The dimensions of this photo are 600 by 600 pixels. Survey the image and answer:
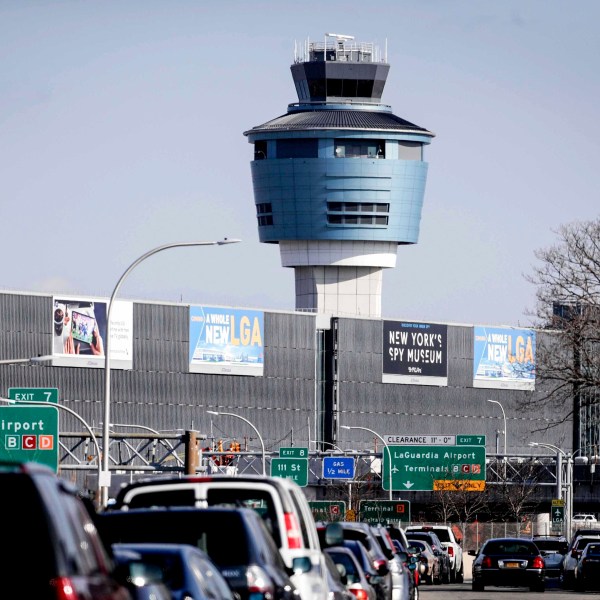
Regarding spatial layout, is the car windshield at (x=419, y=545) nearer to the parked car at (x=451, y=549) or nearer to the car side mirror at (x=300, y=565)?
the parked car at (x=451, y=549)

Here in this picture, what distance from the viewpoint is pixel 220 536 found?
13.6 m

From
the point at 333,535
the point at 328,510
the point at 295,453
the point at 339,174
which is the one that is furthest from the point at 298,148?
the point at 333,535

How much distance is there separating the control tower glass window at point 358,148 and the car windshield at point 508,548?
387 feet

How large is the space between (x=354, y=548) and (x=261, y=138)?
143 meters

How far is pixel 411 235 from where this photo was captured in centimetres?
16988

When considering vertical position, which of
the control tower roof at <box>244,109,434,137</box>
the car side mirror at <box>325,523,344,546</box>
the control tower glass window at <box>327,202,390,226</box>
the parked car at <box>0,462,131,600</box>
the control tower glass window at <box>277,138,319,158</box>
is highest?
the control tower roof at <box>244,109,434,137</box>

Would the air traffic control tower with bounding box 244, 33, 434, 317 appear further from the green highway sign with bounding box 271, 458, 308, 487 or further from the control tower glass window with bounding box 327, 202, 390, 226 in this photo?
the green highway sign with bounding box 271, 458, 308, 487

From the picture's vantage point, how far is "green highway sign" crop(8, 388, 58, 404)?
52.8 metres

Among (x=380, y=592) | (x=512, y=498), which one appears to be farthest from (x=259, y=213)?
(x=380, y=592)

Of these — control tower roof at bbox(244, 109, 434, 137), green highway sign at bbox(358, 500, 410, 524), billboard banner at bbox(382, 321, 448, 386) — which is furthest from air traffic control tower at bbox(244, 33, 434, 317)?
green highway sign at bbox(358, 500, 410, 524)

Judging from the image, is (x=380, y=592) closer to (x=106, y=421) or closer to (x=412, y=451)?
(x=106, y=421)

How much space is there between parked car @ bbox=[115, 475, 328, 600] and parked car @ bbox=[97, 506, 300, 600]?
150 centimetres

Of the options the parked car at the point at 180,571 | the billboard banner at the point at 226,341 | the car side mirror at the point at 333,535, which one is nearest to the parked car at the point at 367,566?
the car side mirror at the point at 333,535

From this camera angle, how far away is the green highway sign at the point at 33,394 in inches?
2077
